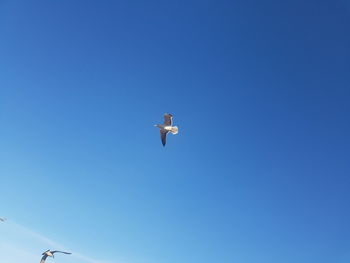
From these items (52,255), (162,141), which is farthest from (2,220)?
(162,141)

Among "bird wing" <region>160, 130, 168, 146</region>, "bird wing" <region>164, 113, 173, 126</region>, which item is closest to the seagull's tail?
"bird wing" <region>160, 130, 168, 146</region>

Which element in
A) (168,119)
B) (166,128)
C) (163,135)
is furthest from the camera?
(163,135)

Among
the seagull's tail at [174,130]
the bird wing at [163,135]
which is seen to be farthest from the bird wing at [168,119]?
the bird wing at [163,135]

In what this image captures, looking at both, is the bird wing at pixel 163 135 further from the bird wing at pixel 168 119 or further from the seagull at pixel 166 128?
the bird wing at pixel 168 119

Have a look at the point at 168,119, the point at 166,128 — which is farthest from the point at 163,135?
the point at 168,119

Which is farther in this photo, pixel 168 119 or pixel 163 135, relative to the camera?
pixel 163 135

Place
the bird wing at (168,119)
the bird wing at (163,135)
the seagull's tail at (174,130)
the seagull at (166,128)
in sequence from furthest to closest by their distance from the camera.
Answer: the bird wing at (163,135) → the seagull's tail at (174,130) → the seagull at (166,128) → the bird wing at (168,119)

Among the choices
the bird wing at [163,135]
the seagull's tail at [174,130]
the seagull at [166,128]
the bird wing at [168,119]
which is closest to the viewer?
the bird wing at [168,119]

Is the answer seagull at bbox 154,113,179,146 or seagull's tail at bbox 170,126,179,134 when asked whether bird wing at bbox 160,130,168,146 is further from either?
seagull's tail at bbox 170,126,179,134

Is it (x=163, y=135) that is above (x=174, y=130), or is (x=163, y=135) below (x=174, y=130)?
below

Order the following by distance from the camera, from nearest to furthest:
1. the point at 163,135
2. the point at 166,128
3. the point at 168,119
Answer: the point at 168,119 < the point at 166,128 < the point at 163,135

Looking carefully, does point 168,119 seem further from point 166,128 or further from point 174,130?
point 174,130

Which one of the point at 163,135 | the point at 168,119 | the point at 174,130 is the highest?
the point at 174,130

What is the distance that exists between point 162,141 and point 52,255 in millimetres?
20610
